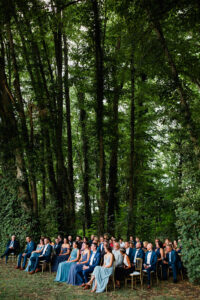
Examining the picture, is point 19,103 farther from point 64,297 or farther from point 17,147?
point 64,297

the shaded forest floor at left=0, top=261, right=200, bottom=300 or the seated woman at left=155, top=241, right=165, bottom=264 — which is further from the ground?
the seated woman at left=155, top=241, right=165, bottom=264

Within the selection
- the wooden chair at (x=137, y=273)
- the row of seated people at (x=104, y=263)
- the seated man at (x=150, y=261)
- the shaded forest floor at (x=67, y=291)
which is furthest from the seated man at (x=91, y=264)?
the seated man at (x=150, y=261)

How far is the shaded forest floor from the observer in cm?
602

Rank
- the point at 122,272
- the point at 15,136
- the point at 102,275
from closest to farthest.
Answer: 1. the point at 102,275
2. the point at 122,272
3. the point at 15,136

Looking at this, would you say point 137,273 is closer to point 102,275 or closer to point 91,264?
point 102,275

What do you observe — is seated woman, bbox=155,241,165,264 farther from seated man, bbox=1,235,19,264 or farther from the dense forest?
seated man, bbox=1,235,19,264

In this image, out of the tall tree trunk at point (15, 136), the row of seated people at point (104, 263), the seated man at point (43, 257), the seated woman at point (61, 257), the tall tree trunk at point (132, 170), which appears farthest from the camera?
the tall tree trunk at point (132, 170)

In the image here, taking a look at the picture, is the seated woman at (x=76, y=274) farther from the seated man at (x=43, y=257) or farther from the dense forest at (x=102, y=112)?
the dense forest at (x=102, y=112)

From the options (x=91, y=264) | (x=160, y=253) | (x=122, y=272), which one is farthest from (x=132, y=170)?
(x=122, y=272)

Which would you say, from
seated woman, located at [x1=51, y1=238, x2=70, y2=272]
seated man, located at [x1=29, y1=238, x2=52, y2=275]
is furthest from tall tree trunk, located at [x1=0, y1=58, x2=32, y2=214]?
seated woman, located at [x1=51, y1=238, x2=70, y2=272]

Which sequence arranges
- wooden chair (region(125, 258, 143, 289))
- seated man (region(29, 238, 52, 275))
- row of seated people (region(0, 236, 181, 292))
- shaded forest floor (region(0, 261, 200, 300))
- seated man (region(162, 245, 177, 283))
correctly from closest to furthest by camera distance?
shaded forest floor (region(0, 261, 200, 300)), row of seated people (region(0, 236, 181, 292)), wooden chair (region(125, 258, 143, 289)), seated man (region(162, 245, 177, 283)), seated man (region(29, 238, 52, 275))

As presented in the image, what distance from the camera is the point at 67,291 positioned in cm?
647

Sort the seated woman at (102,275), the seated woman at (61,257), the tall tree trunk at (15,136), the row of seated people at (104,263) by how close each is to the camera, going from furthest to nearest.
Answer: the tall tree trunk at (15,136) → the seated woman at (61,257) → the row of seated people at (104,263) → the seated woman at (102,275)

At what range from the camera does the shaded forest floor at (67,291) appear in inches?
237
